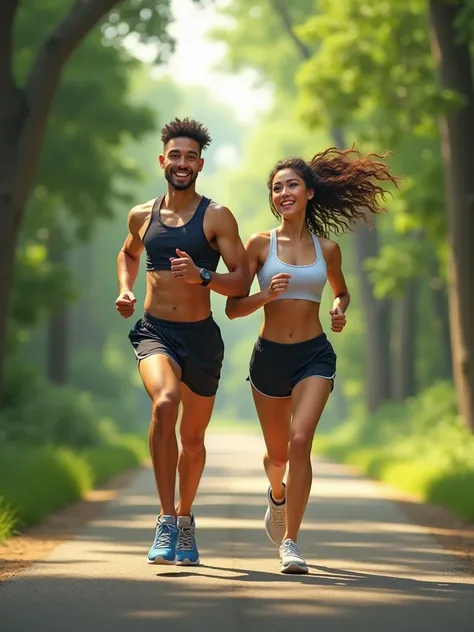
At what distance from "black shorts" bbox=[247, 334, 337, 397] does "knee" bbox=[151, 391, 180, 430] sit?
0.79m

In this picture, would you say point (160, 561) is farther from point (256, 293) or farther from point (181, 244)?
point (181, 244)

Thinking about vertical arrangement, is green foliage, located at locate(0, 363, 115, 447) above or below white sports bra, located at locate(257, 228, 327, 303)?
above

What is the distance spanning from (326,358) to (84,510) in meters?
7.01

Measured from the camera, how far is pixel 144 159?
2753 inches

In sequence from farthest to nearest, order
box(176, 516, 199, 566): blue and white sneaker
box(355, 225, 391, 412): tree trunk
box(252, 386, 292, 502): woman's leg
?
box(355, 225, 391, 412): tree trunk
box(252, 386, 292, 502): woman's leg
box(176, 516, 199, 566): blue and white sneaker

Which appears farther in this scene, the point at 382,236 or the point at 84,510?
the point at 382,236

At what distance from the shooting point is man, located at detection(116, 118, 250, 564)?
9.69 metres

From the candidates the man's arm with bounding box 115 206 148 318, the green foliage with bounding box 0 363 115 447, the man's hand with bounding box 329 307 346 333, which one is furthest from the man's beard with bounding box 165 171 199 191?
the green foliage with bounding box 0 363 115 447

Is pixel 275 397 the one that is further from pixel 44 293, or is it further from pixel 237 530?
pixel 44 293

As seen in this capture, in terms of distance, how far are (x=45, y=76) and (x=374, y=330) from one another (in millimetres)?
23754

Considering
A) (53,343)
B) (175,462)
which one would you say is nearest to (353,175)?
(175,462)

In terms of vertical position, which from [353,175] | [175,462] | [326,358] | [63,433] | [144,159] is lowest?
[175,462]

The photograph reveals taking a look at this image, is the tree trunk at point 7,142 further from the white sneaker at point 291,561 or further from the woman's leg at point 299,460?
the white sneaker at point 291,561

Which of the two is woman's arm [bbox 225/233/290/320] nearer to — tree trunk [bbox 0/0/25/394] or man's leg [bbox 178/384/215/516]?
man's leg [bbox 178/384/215/516]
